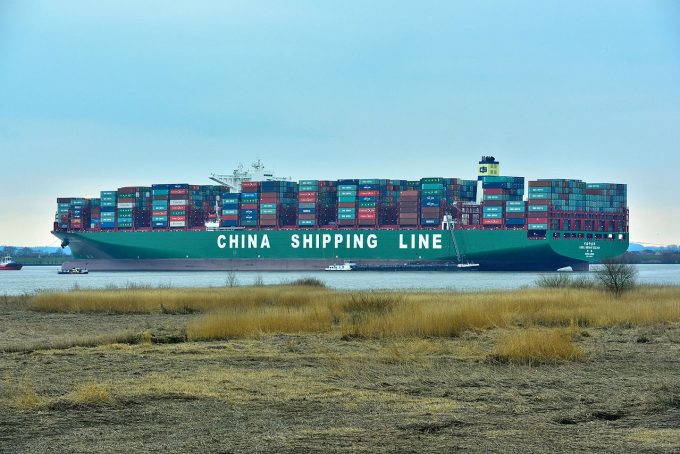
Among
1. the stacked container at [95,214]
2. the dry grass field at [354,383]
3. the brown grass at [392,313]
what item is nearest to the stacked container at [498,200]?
the stacked container at [95,214]

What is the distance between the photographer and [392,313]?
21641 millimetres

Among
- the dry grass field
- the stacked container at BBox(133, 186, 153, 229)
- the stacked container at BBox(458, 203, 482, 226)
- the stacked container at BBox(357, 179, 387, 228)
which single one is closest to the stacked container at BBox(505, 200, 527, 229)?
the stacked container at BBox(458, 203, 482, 226)

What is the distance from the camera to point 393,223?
92.8m

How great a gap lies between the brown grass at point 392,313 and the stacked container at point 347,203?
2440 inches

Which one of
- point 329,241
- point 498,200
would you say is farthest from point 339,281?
point 329,241

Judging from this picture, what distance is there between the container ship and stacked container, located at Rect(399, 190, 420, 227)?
0.30ft

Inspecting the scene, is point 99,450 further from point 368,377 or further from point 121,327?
point 121,327

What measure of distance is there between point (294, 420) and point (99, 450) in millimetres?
2196

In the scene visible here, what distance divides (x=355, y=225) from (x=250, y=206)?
36.7 feet

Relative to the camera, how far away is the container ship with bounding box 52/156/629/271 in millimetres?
87250

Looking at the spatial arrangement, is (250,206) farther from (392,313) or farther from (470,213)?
(392,313)

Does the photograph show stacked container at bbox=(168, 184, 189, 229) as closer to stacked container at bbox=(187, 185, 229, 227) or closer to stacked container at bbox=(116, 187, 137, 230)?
stacked container at bbox=(187, 185, 229, 227)

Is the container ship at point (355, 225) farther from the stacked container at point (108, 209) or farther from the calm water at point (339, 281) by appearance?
the calm water at point (339, 281)

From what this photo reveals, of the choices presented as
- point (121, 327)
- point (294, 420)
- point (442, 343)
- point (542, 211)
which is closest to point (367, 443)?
point (294, 420)
